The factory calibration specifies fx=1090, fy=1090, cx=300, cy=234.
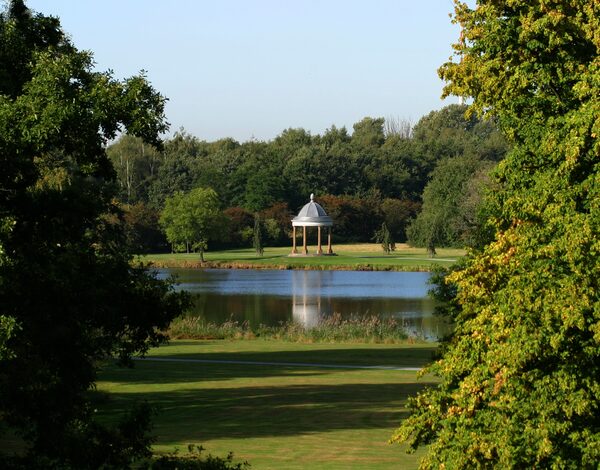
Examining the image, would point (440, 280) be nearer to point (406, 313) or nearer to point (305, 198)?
point (406, 313)

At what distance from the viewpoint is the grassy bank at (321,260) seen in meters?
83.7

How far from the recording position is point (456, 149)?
4791 inches

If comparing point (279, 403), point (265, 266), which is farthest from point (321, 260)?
point (279, 403)

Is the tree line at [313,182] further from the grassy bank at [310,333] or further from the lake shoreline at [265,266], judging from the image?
the grassy bank at [310,333]

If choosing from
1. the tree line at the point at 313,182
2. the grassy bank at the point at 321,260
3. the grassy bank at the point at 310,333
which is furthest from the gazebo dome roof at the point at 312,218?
the grassy bank at the point at 310,333

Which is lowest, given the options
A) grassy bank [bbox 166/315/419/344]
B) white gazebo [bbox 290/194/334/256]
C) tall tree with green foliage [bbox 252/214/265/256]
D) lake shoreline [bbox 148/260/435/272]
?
grassy bank [bbox 166/315/419/344]

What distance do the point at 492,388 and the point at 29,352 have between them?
500 centimetres

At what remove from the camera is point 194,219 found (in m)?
93.5

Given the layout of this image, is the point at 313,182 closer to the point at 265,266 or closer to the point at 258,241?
the point at 258,241

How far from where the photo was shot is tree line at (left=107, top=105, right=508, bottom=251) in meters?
100

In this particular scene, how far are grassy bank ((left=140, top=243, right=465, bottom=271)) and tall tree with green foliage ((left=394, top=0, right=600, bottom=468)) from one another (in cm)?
6616

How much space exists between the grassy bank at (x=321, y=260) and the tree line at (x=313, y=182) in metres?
2.14

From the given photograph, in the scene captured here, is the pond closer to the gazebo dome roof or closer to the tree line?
the gazebo dome roof

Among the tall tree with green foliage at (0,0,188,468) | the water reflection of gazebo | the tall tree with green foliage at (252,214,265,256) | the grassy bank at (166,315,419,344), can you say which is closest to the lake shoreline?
the water reflection of gazebo
